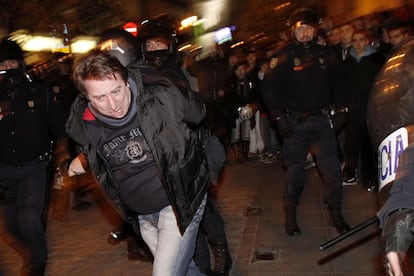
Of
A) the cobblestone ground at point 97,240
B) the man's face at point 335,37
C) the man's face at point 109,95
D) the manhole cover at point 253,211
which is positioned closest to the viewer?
the man's face at point 109,95

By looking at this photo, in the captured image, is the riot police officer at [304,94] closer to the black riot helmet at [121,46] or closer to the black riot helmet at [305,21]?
the black riot helmet at [305,21]

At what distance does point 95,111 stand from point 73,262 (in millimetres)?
2572

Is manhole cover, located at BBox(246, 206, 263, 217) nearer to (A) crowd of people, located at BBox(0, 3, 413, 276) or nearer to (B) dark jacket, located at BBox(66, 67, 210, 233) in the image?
(A) crowd of people, located at BBox(0, 3, 413, 276)

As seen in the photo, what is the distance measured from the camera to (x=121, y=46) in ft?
13.1

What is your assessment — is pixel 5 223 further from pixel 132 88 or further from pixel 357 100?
pixel 357 100

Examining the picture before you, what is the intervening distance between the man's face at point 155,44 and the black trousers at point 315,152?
4.56ft

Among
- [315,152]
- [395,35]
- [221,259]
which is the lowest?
[221,259]

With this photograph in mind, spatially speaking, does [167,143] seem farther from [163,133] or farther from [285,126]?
[285,126]

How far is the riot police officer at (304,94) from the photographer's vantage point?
4.86 meters

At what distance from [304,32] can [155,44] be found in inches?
52.8

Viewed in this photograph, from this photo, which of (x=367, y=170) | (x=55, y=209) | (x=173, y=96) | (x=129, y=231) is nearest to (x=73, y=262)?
(x=129, y=231)

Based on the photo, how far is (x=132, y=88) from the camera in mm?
3189

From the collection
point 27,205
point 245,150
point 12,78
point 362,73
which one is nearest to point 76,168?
point 27,205

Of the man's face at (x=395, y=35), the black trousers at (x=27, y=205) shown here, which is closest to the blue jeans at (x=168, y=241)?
the black trousers at (x=27, y=205)
